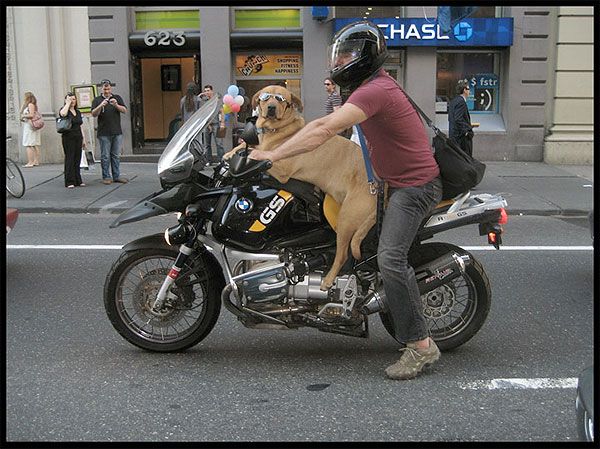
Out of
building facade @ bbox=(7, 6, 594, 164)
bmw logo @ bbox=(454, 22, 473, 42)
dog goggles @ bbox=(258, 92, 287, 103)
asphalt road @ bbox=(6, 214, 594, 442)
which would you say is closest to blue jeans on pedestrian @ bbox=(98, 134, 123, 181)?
building facade @ bbox=(7, 6, 594, 164)

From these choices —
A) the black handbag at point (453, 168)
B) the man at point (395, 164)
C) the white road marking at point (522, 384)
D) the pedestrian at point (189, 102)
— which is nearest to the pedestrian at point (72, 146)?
the pedestrian at point (189, 102)

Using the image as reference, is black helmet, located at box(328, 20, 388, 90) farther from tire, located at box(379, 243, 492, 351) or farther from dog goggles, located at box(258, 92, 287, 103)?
tire, located at box(379, 243, 492, 351)

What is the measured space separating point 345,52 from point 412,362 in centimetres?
181

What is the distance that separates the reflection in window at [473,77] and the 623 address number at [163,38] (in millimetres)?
5696

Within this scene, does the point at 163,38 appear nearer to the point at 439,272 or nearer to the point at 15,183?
the point at 15,183

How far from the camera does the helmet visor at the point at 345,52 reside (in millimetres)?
4000

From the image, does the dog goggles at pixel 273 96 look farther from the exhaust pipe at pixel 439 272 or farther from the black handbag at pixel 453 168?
the exhaust pipe at pixel 439 272

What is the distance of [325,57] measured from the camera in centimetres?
1581

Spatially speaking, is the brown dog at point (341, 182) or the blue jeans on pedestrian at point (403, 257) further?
the brown dog at point (341, 182)

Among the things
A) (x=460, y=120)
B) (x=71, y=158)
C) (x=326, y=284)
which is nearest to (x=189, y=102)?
(x=71, y=158)

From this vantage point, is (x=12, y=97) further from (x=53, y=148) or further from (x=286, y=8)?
(x=286, y=8)

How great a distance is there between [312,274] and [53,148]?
507 inches

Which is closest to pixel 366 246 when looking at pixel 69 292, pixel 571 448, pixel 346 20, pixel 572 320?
pixel 571 448

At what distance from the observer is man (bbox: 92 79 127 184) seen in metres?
13.0
